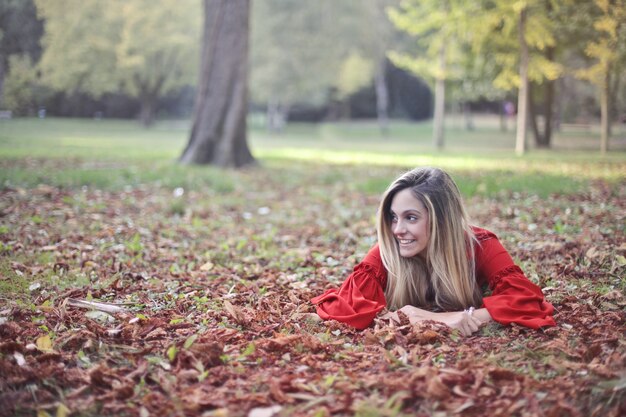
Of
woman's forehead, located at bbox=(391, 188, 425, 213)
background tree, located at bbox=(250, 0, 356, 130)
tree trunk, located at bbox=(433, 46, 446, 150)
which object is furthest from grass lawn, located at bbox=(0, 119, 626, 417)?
background tree, located at bbox=(250, 0, 356, 130)

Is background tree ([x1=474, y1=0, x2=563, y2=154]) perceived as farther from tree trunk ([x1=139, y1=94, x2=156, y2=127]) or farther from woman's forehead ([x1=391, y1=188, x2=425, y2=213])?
tree trunk ([x1=139, y1=94, x2=156, y2=127])

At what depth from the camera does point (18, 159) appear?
12.7m

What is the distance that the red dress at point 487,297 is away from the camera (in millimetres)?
3730

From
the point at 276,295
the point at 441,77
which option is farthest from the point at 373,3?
the point at 276,295

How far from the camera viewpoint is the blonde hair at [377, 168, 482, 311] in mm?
3938

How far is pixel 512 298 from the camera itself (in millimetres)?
3768

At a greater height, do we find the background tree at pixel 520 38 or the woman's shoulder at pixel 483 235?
the background tree at pixel 520 38

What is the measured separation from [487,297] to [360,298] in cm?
91

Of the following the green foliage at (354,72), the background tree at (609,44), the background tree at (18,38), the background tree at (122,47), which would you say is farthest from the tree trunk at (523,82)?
the green foliage at (354,72)

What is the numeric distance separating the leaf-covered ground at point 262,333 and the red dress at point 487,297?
11cm

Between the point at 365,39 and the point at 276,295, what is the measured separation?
38019 mm

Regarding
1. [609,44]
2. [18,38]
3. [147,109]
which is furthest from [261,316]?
[147,109]

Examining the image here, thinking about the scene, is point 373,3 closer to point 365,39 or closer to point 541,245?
point 365,39

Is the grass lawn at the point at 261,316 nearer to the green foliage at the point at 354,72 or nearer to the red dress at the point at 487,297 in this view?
the red dress at the point at 487,297
